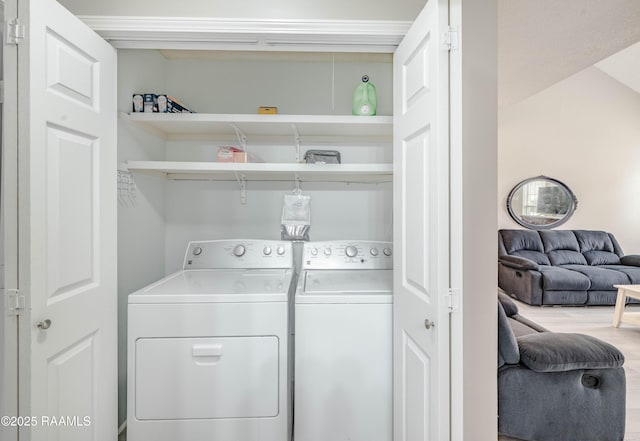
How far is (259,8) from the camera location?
1.41 m

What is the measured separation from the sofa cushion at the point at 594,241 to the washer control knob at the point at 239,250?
213 inches

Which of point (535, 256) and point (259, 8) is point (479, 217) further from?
point (535, 256)

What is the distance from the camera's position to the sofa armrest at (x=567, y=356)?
5.57ft

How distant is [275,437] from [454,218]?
128 cm

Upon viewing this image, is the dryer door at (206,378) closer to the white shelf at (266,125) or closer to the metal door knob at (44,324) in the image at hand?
the metal door knob at (44,324)

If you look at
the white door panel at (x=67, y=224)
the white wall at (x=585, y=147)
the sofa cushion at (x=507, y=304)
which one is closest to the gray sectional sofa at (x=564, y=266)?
the white wall at (x=585, y=147)

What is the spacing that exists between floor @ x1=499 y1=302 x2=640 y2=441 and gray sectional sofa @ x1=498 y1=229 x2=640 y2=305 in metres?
0.16

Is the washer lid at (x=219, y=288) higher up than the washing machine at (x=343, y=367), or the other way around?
the washer lid at (x=219, y=288)

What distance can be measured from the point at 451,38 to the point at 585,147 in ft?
19.9

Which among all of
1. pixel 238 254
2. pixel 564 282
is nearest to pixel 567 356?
pixel 238 254

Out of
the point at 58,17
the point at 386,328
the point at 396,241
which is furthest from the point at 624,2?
the point at 58,17

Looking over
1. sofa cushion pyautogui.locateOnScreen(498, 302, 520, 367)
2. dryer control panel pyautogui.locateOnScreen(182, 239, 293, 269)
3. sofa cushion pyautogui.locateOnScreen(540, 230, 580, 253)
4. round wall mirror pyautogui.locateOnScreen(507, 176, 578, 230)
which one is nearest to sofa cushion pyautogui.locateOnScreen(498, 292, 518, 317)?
sofa cushion pyautogui.locateOnScreen(498, 302, 520, 367)

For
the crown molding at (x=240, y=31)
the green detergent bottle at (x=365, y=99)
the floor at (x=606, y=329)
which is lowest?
the floor at (x=606, y=329)

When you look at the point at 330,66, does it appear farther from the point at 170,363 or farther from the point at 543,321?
the point at 543,321
